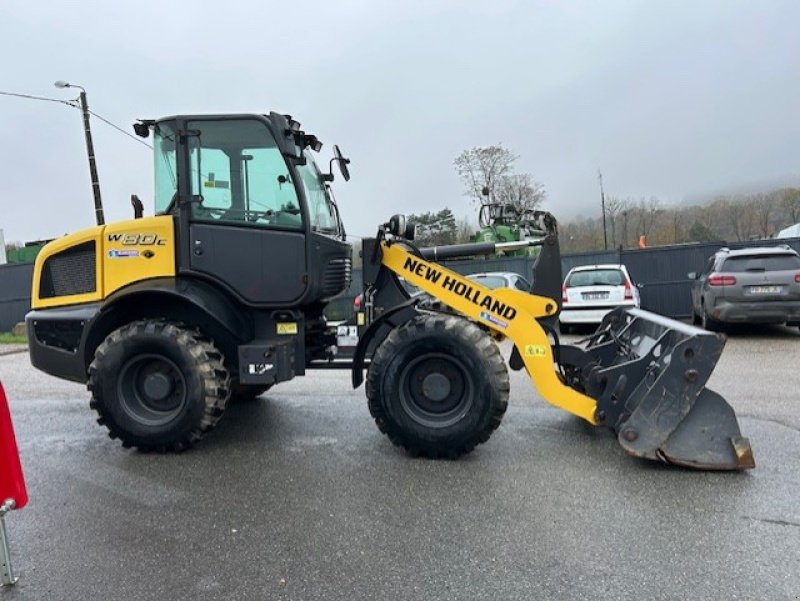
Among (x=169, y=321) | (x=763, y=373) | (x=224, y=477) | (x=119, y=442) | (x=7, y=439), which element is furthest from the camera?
(x=763, y=373)

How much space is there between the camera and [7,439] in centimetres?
307

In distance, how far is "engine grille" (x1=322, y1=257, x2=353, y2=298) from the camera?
5.34m

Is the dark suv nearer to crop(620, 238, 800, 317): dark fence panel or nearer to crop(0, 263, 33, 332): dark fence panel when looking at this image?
crop(620, 238, 800, 317): dark fence panel

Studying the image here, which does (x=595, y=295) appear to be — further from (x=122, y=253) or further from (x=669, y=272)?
(x=122, y=253)

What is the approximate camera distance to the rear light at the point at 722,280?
1070 cm

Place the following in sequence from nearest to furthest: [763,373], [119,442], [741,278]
A: [119,442] → [763,373] → [741,278]

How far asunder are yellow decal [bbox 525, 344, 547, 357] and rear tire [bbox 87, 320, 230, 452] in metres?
2.48

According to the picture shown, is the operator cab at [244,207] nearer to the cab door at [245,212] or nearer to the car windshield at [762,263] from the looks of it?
the cab door at [245,212]

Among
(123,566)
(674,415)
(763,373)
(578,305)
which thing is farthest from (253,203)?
(578,305)

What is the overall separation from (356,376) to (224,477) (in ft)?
4.58

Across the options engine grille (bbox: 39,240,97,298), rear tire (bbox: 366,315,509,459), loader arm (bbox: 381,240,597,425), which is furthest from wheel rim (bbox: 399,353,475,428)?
engine grille (bbox: 39,240,97,298)

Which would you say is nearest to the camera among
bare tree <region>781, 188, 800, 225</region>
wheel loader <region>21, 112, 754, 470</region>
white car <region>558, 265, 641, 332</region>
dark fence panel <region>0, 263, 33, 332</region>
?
wheel loader <region>21, 112, 754, 470</region>

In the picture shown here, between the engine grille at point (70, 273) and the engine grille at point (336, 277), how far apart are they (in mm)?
2044

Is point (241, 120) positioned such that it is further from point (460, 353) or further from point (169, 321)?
point (460, 353)
